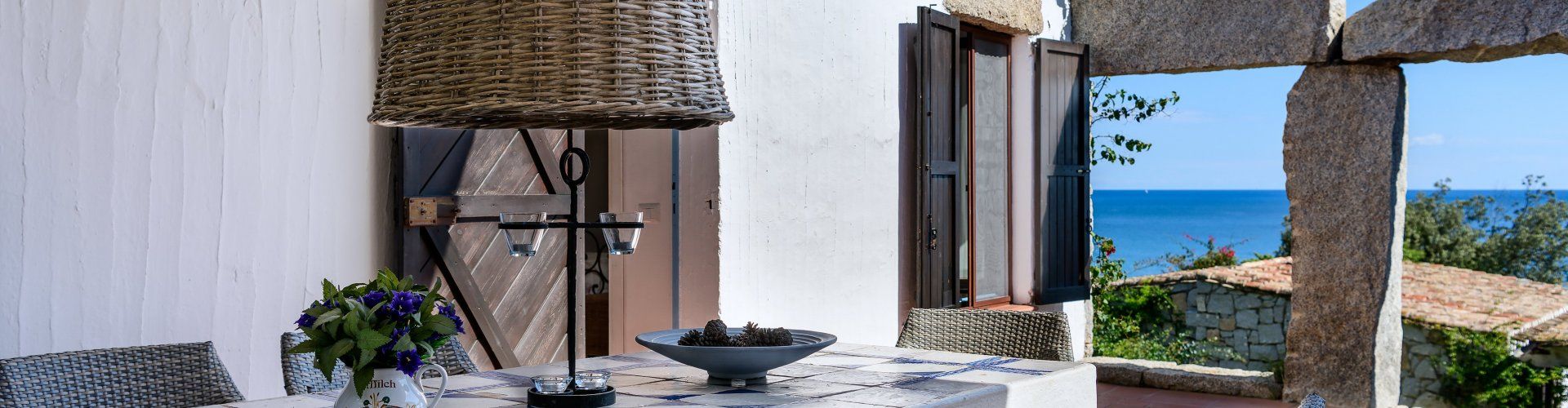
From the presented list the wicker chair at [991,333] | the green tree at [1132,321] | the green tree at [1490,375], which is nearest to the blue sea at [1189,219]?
the green tree at [1132,321]

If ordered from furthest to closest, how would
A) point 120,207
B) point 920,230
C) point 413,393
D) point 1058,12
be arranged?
point 1058,12 < point 920,230 < point 120,207 < point 413,393

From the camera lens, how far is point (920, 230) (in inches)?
212

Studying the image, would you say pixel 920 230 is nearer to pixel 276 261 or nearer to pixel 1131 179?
pixel 276 261

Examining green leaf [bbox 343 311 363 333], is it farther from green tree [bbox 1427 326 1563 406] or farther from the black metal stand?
green tree [bbox 1427 326 1563 406]

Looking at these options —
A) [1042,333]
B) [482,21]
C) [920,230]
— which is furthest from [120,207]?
[920,230]

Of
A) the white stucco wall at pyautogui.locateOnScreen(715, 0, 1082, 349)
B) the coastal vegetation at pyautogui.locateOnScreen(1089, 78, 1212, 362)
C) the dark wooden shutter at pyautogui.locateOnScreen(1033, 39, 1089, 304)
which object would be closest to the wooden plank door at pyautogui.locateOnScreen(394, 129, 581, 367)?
the white stucco wall at pyautogui.locateOnScreen(715, 0, 1082, 349)

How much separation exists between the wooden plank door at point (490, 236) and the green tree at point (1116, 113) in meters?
3.74

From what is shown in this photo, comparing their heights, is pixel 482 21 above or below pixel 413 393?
above

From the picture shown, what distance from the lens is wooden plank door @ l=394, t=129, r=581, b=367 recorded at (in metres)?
3.44

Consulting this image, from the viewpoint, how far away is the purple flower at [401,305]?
1764 millimetres

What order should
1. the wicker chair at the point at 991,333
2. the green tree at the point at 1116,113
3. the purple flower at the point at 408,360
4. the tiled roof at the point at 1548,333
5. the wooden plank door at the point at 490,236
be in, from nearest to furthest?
the purple flower at the point at 408,360
the wicker chair at the point at 991,333
the wooden plank door at the point at 490,236
the green tree at the point at 1116,113
the tiled roof at the point at 1548,333

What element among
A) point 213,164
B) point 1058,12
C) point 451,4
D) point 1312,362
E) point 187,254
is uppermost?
point 1058,12

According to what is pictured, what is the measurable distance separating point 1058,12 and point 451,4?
5.10 meters

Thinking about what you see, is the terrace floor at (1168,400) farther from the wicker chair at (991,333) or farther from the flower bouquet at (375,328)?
the flower bouquet at (375,328)
